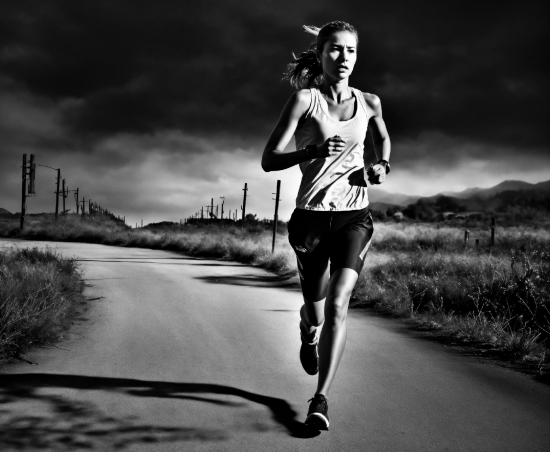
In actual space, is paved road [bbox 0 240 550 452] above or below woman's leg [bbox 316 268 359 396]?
below

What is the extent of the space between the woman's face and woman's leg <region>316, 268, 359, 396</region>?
1.30 metres

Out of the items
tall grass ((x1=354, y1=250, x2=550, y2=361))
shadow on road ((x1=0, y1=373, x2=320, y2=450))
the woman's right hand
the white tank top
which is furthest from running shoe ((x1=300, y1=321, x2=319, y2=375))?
tall grass ((x1=354, y1=250, x2=550, y2=361))

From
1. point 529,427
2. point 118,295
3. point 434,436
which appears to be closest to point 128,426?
point 434,436

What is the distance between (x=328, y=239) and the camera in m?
3.39

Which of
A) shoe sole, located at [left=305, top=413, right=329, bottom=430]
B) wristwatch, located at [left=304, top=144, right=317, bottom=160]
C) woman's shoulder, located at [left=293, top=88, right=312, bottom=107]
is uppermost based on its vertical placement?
woman's shoulder, located at [left=293, top=88, right=312, bottom=107]

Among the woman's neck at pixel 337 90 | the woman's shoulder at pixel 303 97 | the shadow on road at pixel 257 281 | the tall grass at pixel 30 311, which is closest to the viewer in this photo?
the woman's shoulder at pixel 303 97

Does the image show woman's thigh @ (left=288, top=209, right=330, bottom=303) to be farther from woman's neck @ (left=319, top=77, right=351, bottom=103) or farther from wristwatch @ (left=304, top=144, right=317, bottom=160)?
woman's neck @ (left=319, top=77, right=351, bottom=103)

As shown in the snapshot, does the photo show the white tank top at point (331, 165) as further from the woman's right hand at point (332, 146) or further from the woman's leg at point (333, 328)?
the woman's leg at point (333, 328)

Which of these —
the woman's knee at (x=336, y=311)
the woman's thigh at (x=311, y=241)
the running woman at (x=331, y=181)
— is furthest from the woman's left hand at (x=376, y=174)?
the woman's knee at (x=336, y=311)

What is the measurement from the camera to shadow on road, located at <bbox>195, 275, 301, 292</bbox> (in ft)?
35.7

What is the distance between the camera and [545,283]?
7477mm

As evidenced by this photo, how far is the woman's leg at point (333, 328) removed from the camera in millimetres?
3201

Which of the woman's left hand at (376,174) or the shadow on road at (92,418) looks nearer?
the shadow on road at (92,418)

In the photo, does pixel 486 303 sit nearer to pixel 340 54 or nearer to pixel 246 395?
pixel 246 395
